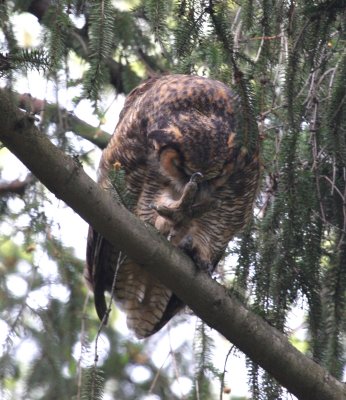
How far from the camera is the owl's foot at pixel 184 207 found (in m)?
3.05

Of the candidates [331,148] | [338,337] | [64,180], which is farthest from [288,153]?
[64,180]

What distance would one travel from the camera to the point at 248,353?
112 inches

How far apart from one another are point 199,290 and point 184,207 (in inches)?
18.3

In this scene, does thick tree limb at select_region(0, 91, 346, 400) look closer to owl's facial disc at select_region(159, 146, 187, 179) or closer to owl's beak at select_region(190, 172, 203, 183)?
owl's beak at select_region(190, 172, 203, 183)

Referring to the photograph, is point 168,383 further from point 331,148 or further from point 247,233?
point 331,148

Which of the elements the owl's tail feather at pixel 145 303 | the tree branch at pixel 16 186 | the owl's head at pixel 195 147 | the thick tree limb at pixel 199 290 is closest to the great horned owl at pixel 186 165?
the owl's head at pixel 195 147

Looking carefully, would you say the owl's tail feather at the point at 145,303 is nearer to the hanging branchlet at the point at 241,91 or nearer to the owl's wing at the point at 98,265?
the owl's wing at the point at 98,265

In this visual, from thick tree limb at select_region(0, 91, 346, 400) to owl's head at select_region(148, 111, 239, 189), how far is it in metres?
0.49

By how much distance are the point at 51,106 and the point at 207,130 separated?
1.45 meters

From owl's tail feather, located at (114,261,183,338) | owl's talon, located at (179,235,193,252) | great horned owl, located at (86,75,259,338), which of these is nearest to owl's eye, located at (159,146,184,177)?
great horned owl, located at (86,75,259,338)

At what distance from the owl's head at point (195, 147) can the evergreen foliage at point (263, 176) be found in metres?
0.18

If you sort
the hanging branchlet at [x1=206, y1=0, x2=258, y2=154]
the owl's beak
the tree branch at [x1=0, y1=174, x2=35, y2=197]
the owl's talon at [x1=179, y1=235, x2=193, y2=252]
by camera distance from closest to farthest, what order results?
the hanging branchlet at [x1=206, y1=0, x2=258, y2=154], the owl's beak, the owl's talon at [x1=179, y1=235, x2=193, y2=252], the tree branch at [x1=0, y1=174, x2=35, y2=197]

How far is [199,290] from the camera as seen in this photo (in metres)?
2.84

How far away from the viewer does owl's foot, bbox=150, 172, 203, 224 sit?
305 cm
